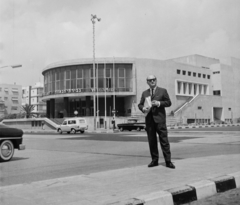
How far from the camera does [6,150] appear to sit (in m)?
9.05

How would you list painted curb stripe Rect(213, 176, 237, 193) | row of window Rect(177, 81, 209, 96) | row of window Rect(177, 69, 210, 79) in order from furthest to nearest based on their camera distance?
row of window Rect(177, 69, 210, 79) → row of window Rect(177, 81, 209, 96) → painted curb stripe Rect(213, 176, 237, 193)

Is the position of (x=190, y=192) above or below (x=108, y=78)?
below

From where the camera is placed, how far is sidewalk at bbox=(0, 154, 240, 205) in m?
3.96

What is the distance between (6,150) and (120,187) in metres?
5.50

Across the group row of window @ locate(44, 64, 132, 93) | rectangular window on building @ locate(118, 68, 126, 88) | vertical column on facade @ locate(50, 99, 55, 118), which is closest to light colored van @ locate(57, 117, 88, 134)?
row of window @ locate(44, 64, 132, 93)

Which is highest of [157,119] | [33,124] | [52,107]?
[52,107]

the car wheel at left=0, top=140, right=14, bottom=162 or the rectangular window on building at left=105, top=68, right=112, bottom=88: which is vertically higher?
the rectangular window on building at left=105, top=68, right=112, bottom=88

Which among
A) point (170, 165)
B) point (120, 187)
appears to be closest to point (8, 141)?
point (170, 165)

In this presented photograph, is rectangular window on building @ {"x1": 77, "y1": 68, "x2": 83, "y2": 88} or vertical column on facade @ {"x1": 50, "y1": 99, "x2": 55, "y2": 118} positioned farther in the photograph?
vertical column on facade @ {"x1": 50, "y1": 99, "x2": 55, "y2": 118}

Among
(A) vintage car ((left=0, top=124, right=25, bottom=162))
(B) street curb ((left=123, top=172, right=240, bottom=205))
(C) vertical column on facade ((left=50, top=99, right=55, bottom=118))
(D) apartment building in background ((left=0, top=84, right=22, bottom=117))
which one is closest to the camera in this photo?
(B) street curb ((left=123, top=172, right=240, bottom=205))

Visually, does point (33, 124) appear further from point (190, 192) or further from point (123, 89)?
point (190, 192)

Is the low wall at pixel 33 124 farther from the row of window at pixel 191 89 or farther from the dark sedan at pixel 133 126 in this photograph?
the row of window at pixel 191 89

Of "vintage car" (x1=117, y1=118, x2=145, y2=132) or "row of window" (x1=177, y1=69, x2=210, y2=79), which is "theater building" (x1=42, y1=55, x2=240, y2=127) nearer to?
"row of window" (x1=177, y1=69, x2=210, y2=79)

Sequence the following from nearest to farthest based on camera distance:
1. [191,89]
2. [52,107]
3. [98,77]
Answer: [98,77], [52,107], [191,89]
